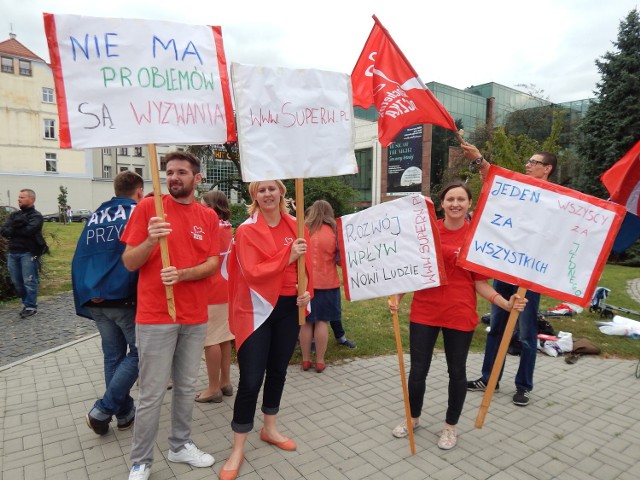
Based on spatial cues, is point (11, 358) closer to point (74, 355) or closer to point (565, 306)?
point (74, 355)

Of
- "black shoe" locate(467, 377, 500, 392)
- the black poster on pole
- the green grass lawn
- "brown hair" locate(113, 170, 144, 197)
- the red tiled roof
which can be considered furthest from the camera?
the red tiled roof

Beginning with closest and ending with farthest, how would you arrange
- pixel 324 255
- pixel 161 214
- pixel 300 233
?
pixel 161 214 → pixel 300 233 → pixel 324 255

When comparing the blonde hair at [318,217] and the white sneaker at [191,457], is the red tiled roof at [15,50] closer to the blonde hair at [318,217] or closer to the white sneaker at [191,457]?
the blonde hair at [318,217]

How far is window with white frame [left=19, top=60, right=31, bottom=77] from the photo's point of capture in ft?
145

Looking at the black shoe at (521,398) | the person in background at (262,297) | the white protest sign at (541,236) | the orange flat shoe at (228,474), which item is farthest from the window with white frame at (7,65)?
the black shoe at (521,398)

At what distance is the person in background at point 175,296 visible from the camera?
2787 millimetres

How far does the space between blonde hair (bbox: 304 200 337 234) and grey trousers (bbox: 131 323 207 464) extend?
2413mm

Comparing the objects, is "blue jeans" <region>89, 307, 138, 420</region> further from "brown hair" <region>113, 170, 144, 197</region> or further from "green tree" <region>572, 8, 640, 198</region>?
"green tree" <region>572, 8, 640, 198</region>

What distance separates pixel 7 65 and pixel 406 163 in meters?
41.7

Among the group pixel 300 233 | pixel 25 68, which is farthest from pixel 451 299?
pixel 25 68

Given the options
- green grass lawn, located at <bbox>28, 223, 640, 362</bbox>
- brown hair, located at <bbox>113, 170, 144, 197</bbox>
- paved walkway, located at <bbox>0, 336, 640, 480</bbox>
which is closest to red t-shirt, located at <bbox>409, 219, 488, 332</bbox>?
paved walkway, located at <bbox>0, 336, 640, 480</bbox>

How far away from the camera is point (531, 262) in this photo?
10.4 ft

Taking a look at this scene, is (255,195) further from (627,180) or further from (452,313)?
(627,180)

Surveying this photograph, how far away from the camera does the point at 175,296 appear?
2.88 m
